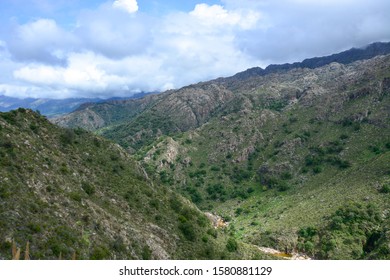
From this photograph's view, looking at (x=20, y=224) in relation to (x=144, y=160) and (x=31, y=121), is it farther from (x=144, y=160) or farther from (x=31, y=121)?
(x=144, y=160)

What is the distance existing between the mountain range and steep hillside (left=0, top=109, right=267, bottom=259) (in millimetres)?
238

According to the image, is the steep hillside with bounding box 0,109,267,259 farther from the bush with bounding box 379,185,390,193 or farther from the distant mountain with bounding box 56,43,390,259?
the bush with bounding box 379,185,390,193

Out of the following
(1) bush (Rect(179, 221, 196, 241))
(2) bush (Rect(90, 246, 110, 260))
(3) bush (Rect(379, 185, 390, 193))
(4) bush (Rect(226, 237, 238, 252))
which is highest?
(2) bush (Rect(90, 246, 110, 260))

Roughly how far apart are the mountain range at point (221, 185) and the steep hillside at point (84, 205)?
0.78ft

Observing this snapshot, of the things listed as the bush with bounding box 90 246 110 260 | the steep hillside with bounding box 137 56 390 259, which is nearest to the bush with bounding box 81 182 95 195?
the bush with bounding box 90 246 110 260

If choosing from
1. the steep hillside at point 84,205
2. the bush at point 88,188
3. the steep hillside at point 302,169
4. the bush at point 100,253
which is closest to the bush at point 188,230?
the steep hillside at point 84,205

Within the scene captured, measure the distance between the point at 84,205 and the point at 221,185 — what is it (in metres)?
104

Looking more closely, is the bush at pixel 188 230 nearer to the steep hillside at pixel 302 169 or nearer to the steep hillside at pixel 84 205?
the steep hillside at pixel 84 205

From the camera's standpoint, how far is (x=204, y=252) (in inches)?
2486

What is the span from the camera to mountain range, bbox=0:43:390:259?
47625mm

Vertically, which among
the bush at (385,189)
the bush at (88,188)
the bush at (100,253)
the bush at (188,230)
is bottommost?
the bush at (385,189)

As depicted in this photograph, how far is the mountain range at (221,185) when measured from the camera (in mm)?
47625

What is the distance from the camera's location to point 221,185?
151250 mm

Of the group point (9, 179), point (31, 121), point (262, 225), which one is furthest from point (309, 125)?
point (9, 179)
